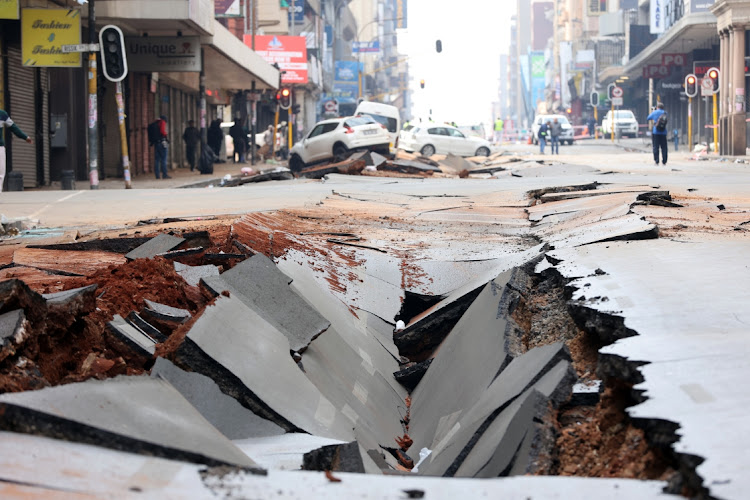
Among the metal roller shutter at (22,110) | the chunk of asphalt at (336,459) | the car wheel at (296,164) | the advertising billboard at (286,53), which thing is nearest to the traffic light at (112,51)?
the metal roller shutter at (22,110)

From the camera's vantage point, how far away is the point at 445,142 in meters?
38.0

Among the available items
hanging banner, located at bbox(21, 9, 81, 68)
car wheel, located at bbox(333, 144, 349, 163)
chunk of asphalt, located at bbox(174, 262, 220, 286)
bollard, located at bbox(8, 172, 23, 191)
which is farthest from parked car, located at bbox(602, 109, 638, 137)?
chunk of asphalt, located at bbox(174, 262, 220, 286)

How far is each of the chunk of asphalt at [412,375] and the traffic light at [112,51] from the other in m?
13.9

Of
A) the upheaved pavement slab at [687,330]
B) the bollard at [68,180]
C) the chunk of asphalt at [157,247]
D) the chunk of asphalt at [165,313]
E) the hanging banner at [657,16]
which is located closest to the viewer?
the upheaved pavement slab at [687,330]

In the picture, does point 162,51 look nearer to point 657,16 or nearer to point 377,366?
point 377,366

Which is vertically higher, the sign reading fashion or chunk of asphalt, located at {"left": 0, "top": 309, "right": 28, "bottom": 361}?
the sign reading fashion

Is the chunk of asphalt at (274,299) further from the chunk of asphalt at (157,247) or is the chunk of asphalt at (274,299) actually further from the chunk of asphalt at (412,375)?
the chunk of asphalt at (157,247)

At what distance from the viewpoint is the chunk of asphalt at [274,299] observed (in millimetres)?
4744

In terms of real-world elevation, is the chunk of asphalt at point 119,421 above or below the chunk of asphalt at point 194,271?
below

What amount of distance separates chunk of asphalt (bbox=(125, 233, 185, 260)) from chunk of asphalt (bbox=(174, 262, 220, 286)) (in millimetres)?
580

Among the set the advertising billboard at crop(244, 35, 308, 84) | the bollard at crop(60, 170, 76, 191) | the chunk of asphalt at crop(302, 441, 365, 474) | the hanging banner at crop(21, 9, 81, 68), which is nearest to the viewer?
the chunk of asphalt at crop(302, 441, 365, 474)

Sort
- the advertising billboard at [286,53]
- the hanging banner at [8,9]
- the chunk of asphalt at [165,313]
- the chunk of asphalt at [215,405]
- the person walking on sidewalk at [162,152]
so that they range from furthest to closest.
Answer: the advertising billboard at [286,53], the person walking on sidewalk at [162,152], the hanging banner at [8,9], the chunk of asphalt at [165,313], the chunk of asphalt at [215,405]

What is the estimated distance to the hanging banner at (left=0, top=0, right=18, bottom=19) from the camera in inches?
631

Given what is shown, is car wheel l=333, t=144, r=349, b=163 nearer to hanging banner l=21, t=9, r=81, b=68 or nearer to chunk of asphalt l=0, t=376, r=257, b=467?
hanging banner l=21, t=9, r=81, b=68
